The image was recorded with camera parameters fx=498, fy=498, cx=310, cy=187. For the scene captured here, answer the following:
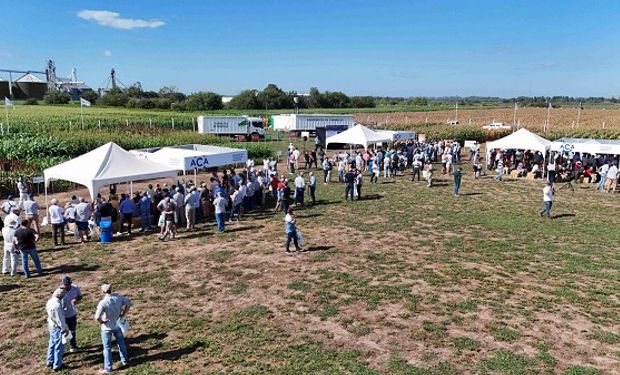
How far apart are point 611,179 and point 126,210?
19.9 m

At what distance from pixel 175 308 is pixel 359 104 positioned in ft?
340

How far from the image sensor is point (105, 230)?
14.0 meters

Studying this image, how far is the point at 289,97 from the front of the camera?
326 ft

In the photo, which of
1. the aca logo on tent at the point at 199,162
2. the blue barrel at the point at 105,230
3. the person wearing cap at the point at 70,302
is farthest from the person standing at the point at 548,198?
the person wearing cap at the point at 70,302

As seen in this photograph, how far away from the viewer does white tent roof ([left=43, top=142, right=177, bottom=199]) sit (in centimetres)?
1453

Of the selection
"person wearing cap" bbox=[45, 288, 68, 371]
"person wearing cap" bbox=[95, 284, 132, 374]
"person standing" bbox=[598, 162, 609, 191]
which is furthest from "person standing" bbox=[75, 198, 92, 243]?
"person standing" bbox=[598, 162, 609, 191]

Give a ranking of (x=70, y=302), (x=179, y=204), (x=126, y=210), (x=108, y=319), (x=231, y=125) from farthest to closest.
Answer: (x=231, y=125), (x=179, y=204), (x=126, y=210), (x=70, y=302), (x=108, y=319)

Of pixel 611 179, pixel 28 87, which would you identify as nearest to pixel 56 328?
pixel 611 179

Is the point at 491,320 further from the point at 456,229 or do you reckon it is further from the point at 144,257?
the point at 144,257

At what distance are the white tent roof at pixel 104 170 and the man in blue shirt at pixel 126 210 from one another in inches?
28.1

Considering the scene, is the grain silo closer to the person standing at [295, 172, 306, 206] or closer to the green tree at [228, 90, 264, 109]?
the green tree at [228, 90, 264, 109]

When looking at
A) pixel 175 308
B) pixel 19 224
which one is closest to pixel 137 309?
pixel 175 308

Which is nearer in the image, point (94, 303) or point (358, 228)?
point (94, 303)

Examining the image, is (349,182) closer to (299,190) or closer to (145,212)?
(299,190)
